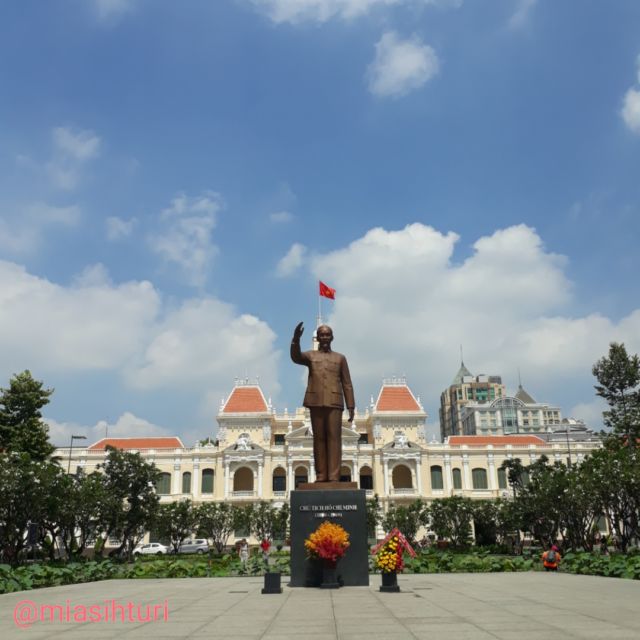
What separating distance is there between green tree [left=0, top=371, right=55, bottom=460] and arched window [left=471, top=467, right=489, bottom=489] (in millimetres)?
38058

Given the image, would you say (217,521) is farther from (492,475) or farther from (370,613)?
(370,613)

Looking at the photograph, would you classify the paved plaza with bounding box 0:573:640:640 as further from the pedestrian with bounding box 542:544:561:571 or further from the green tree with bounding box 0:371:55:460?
the green tree with bounding box 0:371:55:460

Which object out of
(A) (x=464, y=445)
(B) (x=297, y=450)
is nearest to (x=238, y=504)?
(B) (x=297, y=450)

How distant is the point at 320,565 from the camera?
1344 centimetres

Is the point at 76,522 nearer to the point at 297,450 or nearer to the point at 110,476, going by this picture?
the point at 110,476

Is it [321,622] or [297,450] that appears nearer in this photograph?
[321,622]

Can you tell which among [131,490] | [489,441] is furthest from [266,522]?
[489,441]

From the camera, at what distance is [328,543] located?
1285 cm

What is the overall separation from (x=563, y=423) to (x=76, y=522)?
10323 cm

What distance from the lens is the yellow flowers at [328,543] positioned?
42.2 feet

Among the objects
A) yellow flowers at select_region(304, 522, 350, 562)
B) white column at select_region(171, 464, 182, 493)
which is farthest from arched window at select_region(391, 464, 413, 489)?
yellow flowers at select_region(304, 522, 350, 562)

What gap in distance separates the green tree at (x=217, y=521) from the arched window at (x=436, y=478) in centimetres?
2218

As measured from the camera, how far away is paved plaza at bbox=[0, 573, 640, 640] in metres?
7.42

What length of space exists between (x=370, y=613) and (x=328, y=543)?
371 centimetres
